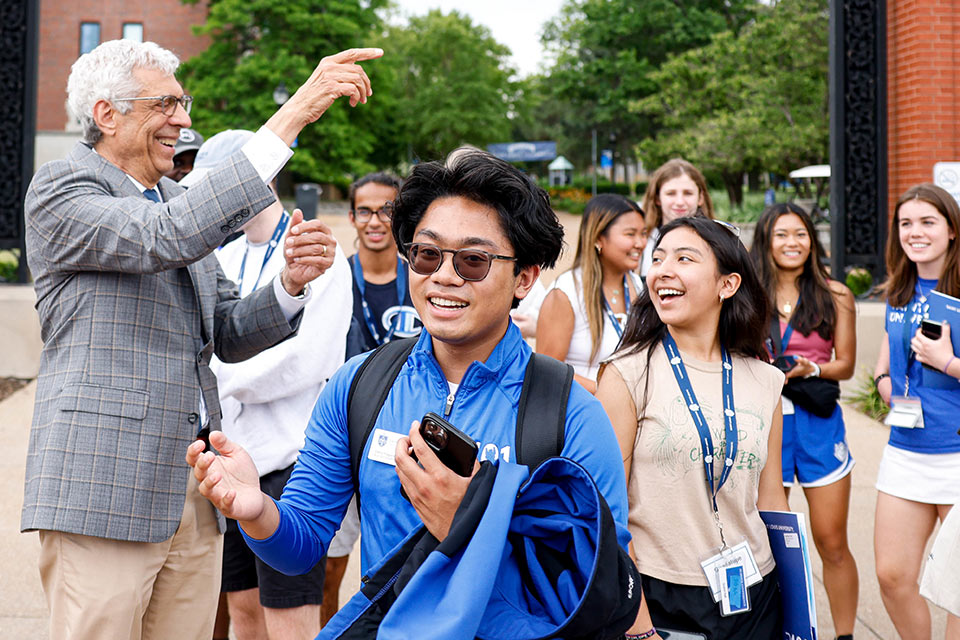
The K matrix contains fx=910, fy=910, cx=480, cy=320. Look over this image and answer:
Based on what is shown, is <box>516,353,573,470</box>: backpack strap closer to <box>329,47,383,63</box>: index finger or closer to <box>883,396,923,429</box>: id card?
<box>329,47,383,63</box>: index finger

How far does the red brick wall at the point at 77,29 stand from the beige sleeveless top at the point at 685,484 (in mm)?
49607

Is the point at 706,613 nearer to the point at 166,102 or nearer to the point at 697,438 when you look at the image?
the point at 697,438

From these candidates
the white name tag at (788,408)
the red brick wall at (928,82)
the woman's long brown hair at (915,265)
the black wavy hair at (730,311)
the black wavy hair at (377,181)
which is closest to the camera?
the black wavy hair at (730,311)

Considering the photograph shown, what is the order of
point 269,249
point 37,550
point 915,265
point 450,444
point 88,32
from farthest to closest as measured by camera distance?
point 88,32 → point 37,550 → point 915,265 → point 269,249 → point 450,444

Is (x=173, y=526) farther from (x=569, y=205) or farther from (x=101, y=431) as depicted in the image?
(x=569, y=205)

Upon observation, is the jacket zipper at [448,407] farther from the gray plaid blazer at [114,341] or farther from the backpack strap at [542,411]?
the gray plaid blazer at [114,341]

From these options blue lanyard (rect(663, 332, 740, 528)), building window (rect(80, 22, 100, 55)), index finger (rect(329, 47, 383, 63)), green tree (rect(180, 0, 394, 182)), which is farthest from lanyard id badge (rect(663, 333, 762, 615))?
building window (rect(80, 22, 100, 55))

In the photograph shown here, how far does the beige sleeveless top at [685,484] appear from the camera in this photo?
3084 millimetres

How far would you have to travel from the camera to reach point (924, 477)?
425cm

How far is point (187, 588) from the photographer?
313cm

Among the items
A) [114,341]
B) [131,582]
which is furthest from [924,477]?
[114,341]

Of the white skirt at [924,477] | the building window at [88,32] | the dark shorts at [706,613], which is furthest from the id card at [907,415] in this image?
the building window at [88,32]

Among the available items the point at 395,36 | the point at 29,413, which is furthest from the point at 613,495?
the point at 395,36

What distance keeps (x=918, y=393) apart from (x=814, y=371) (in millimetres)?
507
